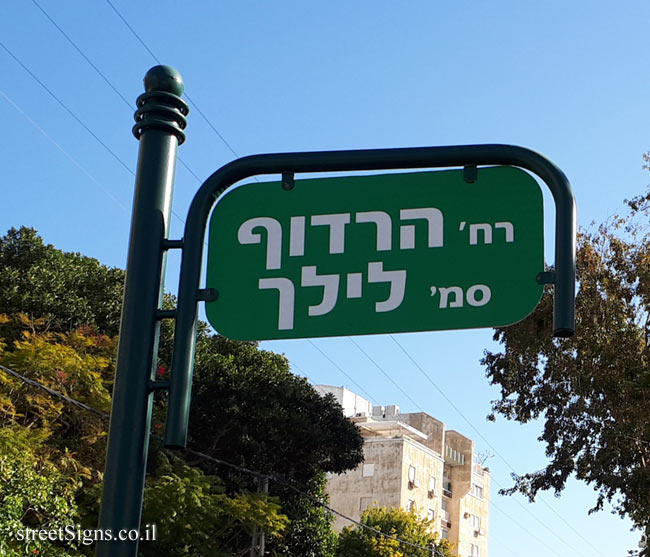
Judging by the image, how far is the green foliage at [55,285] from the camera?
2673cm

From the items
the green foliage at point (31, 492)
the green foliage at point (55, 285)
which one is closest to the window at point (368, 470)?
the green foliage at point (55, 285)

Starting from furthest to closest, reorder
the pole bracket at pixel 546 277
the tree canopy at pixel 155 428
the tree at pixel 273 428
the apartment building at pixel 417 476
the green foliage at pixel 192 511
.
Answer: the apartment building at pixel 417 476 → the tree at pixel 273 428 → the green foliage at pixel 192 511 → the tree canopy at pixel 155 428 → the pole bracket at pixel 546 277

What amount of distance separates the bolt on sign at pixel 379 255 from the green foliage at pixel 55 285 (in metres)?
24.3

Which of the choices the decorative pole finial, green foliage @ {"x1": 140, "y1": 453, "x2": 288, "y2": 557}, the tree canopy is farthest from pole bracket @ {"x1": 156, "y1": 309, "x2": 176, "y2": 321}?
green foliage @ {"x1": 140, "y1": 453, "x2": 288, "y2": 557}

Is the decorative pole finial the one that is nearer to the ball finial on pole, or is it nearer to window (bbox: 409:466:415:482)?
the ball finial on pole

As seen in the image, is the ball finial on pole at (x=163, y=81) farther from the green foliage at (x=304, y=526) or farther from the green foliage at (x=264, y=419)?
the green foliage at (x=304, y=526)

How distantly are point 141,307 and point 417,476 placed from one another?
51579 millimetres

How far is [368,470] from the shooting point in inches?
2048

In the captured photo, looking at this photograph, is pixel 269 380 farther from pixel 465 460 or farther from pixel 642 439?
pixel 465 460

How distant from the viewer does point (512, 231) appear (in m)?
2.57

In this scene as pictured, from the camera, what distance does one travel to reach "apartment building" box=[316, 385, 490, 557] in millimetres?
51438

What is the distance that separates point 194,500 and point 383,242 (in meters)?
21.2

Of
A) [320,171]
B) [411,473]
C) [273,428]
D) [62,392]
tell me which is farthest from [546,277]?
[411,473]

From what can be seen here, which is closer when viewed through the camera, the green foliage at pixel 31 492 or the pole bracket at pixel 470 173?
the pole bracket at pixel 470 173
